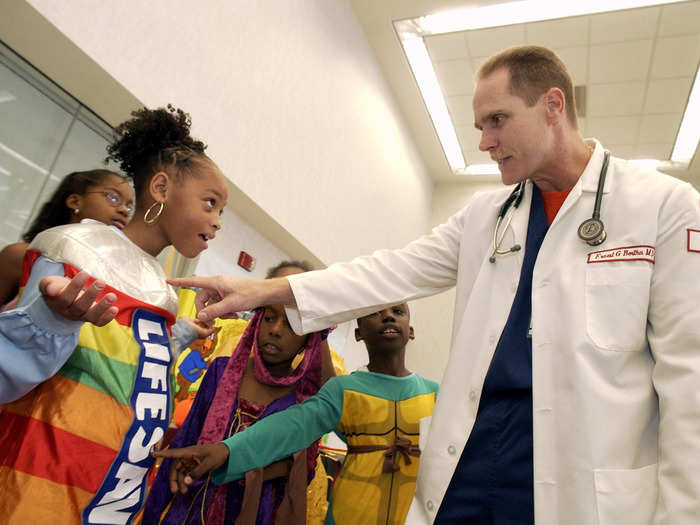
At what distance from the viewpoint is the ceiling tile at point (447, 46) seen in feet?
16.4

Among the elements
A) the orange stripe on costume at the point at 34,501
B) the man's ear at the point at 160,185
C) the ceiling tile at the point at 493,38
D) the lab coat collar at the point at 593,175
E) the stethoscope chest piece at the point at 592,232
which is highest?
the ceiling tile at the point at 493,38

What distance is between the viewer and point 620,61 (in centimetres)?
499

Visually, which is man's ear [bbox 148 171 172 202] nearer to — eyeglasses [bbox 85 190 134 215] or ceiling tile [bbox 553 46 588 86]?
eyeglasses [bbox 85 190 134 215]

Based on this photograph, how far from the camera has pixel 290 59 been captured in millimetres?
3701

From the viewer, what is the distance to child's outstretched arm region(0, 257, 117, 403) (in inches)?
38.9

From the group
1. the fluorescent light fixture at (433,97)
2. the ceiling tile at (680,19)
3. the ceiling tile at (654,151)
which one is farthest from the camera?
the ceiling tile at (654,151)

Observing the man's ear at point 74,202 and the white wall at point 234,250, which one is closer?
the man's ear at point 74,202

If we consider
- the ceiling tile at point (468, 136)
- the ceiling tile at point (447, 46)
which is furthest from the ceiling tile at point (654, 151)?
the ceiling tile at point (447, 46)

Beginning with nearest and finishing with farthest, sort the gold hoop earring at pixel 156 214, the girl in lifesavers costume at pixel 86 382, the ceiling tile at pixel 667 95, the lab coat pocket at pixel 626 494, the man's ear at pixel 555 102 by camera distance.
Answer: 1. the lab coat pocket at pixel 626 494
2. the girl in lifesavers costume at pixel 86 382
3. the gold hoop earring at pixel 156 214
4. the man's ear at pixel 555 102
5. the ceiling tile at pixel 667 95

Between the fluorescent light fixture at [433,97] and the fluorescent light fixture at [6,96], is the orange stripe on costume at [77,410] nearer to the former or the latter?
the fluorescent light fixture at [6,96]

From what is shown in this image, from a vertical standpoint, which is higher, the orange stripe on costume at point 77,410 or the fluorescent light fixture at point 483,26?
the fluorescent light fixture at point 483,26

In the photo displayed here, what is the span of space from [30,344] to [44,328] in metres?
0.06

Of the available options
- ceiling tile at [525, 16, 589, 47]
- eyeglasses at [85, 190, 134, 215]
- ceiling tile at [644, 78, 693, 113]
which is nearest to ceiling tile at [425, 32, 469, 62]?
ceiling tile at [525, 16, 589, 47]

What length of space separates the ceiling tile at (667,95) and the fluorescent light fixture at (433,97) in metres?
2.18
